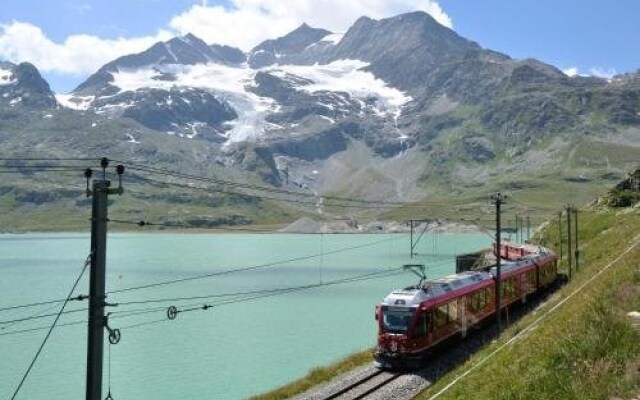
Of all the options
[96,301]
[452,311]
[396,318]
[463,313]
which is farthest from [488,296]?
[96,301]

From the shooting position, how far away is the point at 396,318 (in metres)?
35.2

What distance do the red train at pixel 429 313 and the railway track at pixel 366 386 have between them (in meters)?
1.01

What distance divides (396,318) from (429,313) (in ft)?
6.19

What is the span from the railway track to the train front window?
2.24 metres

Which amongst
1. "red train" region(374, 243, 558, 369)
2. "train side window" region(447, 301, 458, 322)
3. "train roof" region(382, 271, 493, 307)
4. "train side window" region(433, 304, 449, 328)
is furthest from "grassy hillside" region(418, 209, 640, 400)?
"train side window" region(447, 301, 458, 322)

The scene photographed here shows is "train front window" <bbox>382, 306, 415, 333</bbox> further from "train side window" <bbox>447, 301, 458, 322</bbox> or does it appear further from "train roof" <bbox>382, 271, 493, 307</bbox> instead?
"train side window" <bbox>447, 301, 458, 322</bbox>

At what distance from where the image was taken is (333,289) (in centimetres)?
10538

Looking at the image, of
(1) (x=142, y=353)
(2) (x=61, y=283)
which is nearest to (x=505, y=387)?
(1) (x=142, y=353)

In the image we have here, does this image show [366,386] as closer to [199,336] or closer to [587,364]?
[587,364]

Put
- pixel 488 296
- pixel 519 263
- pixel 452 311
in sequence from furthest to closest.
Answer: pixel 519 263 → pixel 488 296 → pixel 452 311

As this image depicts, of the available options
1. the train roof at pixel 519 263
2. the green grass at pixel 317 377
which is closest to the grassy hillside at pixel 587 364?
the green grass at pixel 317 377

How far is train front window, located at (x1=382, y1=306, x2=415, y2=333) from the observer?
34.8 meters

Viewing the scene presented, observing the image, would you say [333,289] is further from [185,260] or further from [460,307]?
[185,260]

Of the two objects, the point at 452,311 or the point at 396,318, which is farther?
the point at 452,311
